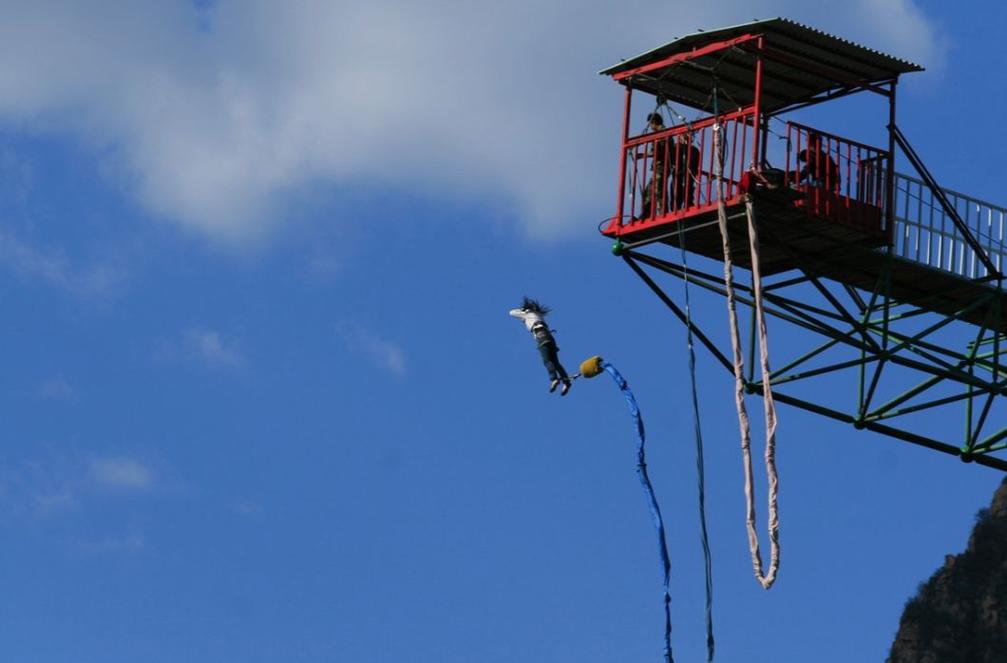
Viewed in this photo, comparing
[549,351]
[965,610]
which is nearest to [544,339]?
[549,351]

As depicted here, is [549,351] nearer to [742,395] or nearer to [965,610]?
[742,395]

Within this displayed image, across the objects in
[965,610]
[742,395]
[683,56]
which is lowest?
[742,395]

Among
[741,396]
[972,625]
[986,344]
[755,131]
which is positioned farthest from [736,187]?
[972,625]

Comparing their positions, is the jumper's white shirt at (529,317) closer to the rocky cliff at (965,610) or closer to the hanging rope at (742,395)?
the hanging rope at (742,395)

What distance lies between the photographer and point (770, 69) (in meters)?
35.3

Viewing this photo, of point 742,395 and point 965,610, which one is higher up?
point 965,610

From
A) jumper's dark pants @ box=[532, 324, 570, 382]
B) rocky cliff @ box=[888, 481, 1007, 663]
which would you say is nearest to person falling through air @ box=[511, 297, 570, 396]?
jumper's dark pants @ box=[532, 324, 570, 382]

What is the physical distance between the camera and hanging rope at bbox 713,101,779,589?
98.8ft

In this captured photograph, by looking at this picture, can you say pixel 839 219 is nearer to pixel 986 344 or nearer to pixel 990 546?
pixel 986 344

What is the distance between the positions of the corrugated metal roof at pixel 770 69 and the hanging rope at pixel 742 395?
1494 mm

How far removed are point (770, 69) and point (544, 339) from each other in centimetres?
607

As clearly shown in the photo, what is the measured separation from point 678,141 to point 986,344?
8028 millimetres

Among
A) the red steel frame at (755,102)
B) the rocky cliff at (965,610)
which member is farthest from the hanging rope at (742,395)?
the rocky cliff at (965,610)

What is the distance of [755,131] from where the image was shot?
33.1 m
